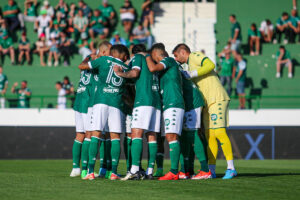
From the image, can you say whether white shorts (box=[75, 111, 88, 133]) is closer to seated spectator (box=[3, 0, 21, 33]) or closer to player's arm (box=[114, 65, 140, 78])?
player's arm (box=[114, 65, 140, 78])

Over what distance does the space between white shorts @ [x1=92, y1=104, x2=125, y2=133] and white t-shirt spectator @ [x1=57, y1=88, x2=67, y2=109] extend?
11.3 m

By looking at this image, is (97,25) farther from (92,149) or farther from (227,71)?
(92,149)

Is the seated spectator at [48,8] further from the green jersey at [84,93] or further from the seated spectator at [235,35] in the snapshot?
the green jersey at [84,93]

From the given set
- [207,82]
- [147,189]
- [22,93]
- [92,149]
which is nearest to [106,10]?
[22,93]

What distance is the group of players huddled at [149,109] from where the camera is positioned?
9.51m

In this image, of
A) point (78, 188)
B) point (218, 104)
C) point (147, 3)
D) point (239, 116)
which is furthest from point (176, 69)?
point (147, 3)

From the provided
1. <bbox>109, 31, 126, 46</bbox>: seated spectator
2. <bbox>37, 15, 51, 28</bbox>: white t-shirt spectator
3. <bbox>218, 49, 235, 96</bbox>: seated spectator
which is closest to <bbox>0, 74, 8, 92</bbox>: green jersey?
<bbox>37, 15, 51, 28</bbox>: white t-shirt spectator

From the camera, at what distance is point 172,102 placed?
9531 millimetres

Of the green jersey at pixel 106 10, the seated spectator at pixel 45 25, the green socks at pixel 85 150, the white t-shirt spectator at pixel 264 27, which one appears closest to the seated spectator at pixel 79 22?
the green jersey at pixel 106 10

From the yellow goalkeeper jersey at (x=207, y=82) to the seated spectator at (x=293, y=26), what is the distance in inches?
617

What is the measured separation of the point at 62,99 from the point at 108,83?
1226cm

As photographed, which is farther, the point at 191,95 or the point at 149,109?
the point at 191,95

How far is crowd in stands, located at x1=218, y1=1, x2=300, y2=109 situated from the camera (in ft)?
74.3

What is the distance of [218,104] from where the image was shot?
1012 cm
